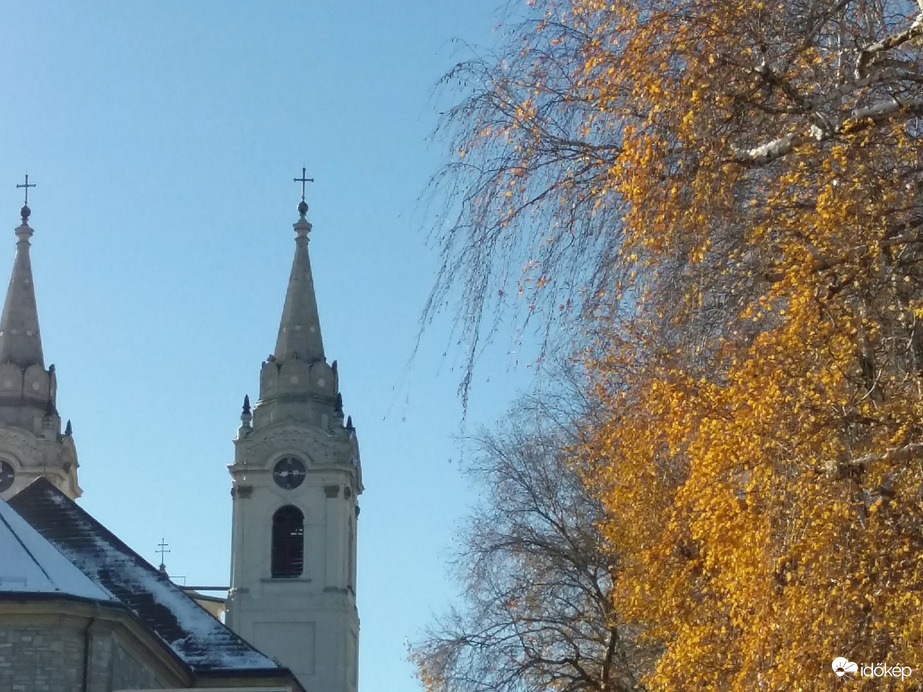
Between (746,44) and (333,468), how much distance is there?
127 ft

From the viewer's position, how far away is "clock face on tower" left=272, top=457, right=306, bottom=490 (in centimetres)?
4819

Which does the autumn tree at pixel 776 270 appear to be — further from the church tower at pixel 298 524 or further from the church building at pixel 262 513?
the church tower at pixel 298 524

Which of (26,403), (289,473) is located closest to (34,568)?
(289,473)

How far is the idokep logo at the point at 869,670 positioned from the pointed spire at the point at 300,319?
136 ft

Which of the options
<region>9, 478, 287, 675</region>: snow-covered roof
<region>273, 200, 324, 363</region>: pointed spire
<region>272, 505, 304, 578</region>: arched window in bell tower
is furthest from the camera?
<region>273, 200, 324, 363</region>: pointed spire

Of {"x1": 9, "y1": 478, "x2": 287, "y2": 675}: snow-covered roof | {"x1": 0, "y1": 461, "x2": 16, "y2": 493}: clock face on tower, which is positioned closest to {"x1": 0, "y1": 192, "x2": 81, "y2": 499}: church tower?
{"x1": 0, "y1": 461, "x2": 16, "y2": 493}: clock face on tower

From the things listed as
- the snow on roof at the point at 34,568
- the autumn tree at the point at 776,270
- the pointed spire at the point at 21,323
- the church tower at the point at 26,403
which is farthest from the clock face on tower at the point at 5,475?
the autumn tree at the point at 776,270

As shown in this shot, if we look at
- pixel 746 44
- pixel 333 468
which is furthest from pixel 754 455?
pixel 333 468

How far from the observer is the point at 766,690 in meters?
10.2

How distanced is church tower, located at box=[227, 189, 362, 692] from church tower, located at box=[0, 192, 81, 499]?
210 inches

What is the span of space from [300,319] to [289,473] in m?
5.29

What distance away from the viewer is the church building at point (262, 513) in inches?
1403

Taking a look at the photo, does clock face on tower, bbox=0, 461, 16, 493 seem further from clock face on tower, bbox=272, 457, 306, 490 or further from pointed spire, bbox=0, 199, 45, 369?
clock face on tower, bbox=272, 457, 306, 490

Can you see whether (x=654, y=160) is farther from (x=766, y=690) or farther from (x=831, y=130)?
(x=766, y=690)
